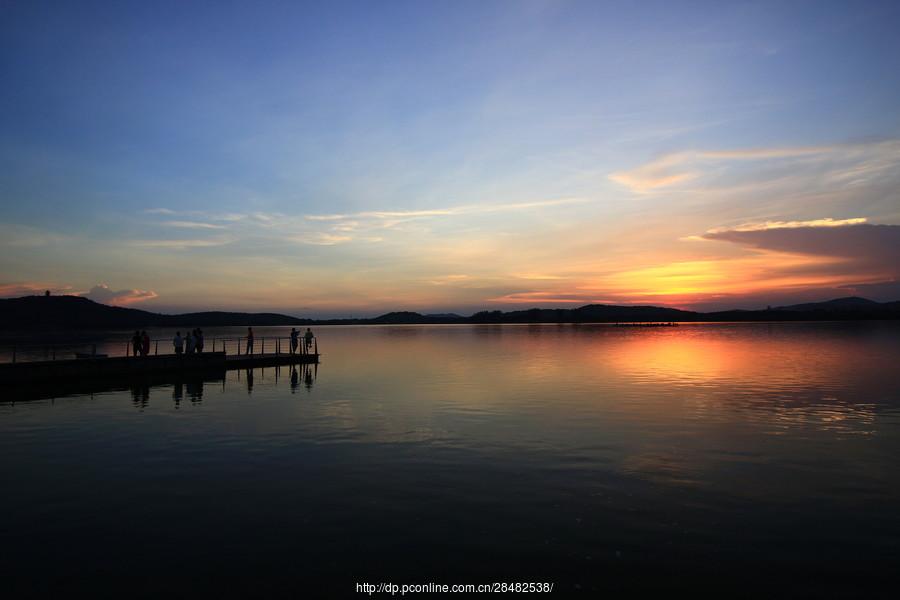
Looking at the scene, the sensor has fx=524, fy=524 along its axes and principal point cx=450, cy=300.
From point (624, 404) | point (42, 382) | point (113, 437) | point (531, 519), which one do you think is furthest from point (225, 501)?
point (42, 382)

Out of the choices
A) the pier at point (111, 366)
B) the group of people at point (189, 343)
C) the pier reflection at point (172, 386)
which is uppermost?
the group of people at point (189, 343)

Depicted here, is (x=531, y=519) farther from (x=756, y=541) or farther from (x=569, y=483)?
(x=756, y=541)

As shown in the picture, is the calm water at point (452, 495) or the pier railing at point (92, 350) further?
the pier railing at point (92, 350)

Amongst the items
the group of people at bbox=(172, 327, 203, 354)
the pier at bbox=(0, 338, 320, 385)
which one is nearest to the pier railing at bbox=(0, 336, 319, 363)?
the pier at bbox=(0, 338, 320, 385)

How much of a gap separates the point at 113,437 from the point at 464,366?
1443 inches

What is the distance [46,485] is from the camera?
49.6 ft

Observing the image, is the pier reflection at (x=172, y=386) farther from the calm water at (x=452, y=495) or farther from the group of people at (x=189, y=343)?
the calm water at (x=452, y=495)

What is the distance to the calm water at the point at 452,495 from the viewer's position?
1000 centimetres

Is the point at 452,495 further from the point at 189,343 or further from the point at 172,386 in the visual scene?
the point at 189,343

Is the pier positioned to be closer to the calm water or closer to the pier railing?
the pier railing

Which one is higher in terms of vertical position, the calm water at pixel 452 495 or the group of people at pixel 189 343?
the group of people at pixel 189 343

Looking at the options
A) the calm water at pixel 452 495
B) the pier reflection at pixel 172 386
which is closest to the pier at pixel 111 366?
the pier reflection at pixel 172 386

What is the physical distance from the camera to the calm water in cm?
1000

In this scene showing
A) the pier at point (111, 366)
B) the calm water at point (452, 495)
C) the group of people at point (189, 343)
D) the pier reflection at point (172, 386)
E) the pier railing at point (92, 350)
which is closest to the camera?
the calm water at point (452, 495)
